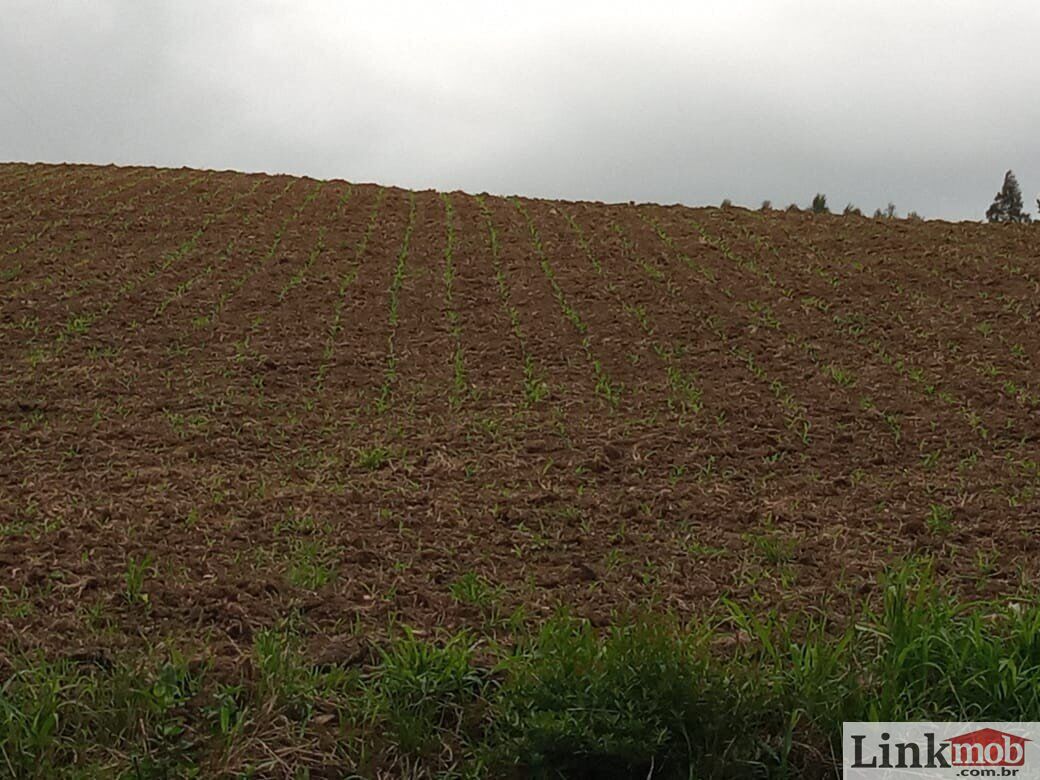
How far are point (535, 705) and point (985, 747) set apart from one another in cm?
121

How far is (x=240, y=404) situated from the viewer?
20.0 feet

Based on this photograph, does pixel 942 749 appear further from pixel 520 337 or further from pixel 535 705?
pixel 520 337

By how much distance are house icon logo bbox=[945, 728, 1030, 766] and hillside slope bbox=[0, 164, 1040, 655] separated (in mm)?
952

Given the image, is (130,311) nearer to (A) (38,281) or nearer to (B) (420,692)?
(A) (38,281)

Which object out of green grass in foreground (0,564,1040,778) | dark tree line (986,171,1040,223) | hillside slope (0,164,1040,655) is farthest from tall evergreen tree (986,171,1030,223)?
green grass in foreground (0,564,1040,778)

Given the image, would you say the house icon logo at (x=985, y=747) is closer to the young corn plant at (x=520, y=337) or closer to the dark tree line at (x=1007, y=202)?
the young corn plant at (x=520, y=337)

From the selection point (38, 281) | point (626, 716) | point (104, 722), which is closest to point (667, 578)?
point (626, 716)

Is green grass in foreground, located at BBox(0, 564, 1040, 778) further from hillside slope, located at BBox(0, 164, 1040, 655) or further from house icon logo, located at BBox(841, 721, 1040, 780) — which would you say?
hillside slope, located at BBox(0, 164, 1040, 655)

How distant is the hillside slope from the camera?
3.67m

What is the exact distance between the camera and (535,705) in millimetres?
2604

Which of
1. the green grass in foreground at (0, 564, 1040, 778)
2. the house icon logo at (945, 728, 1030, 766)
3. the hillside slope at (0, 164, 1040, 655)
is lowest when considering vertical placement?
the house icon logo at (945, 728, 1030, 766)

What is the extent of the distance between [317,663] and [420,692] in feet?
1.26

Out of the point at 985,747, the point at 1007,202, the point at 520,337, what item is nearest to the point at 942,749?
the point at 985,747

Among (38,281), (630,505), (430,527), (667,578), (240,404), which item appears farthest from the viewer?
(38,281)
